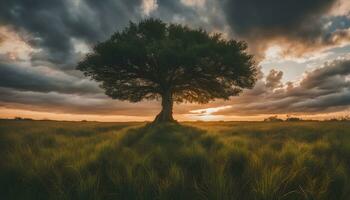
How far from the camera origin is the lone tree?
2359cm

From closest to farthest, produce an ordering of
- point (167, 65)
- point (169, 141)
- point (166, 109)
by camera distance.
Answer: point (169, 141), point (167, 65), point (166, 109)

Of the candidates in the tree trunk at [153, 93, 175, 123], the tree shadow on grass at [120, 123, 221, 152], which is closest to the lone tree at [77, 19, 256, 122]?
the tree trunk at [153, 93, 175, 123]

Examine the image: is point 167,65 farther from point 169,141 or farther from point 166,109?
point 169,141

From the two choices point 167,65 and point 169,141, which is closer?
point 169,141

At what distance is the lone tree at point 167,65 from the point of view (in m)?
23.6

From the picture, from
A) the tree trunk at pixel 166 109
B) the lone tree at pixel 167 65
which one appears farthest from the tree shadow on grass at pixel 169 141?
the tree trunk at pixel 166 109

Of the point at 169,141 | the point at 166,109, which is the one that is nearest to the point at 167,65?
the point at 166,109

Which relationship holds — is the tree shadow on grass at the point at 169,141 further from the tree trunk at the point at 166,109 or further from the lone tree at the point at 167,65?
the tree trunk at the point at 166,109

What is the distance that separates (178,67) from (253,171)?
22591 mm

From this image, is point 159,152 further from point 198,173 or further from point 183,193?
point 183,193

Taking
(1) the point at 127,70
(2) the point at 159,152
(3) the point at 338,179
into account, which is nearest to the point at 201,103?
(1) the point at 127,70

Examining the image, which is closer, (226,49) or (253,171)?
(253,171)

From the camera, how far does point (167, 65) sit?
2508 cm

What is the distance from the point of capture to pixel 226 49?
1002 inches
